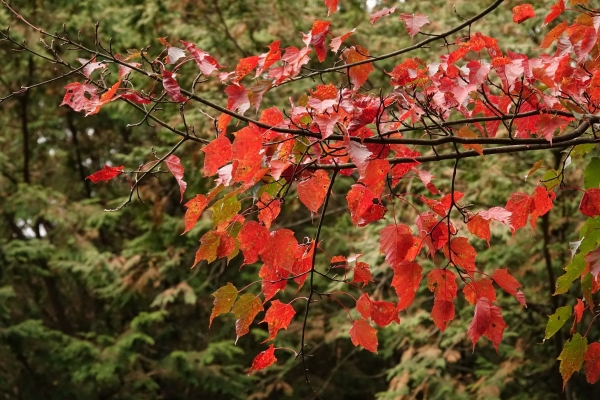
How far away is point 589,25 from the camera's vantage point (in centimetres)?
168

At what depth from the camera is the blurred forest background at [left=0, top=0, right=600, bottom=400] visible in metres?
5.72

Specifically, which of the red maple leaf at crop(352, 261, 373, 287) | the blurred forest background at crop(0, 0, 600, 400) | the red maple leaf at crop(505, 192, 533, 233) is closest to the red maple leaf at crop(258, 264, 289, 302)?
the red maple leaf at crop(352, 261, 373, 287)

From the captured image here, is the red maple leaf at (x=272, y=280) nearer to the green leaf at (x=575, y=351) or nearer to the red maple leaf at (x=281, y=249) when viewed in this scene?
the red maple leaf at (x=281, y=249)

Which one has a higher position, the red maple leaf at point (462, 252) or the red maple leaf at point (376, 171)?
the red maple leaf at point (376, 171)

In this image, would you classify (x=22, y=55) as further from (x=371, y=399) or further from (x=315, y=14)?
(x=371, y=399)

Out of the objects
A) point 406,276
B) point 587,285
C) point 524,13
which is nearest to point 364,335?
point 406,276

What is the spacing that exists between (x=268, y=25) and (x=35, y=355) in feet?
13.2

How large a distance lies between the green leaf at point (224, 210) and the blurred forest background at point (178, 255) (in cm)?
357

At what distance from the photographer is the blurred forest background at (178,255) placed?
5.72m

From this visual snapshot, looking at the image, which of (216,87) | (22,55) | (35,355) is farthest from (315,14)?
(35,355)

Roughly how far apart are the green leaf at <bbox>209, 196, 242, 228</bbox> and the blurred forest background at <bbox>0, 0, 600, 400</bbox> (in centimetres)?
357

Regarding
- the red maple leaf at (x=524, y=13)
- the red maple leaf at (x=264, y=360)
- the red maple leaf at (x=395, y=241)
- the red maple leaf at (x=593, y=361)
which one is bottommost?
the red maple leaf at (x=593, y=361)

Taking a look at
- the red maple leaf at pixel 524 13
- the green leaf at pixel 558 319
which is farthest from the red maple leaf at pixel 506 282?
the red maple leaf at pixel 524 13

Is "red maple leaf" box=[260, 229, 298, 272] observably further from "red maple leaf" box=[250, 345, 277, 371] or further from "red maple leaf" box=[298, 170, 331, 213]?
"red maple leaf" box=[250, 345, 277, 371]
